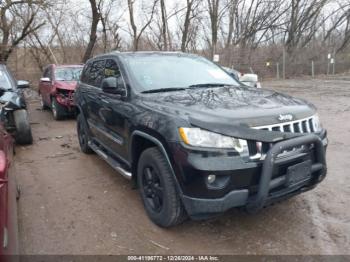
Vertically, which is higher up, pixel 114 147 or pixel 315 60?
pixel 315 60

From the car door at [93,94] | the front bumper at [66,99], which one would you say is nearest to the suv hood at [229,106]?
the car door at [93,94]

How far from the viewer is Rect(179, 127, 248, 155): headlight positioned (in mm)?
2793

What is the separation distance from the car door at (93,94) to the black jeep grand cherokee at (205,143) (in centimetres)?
66

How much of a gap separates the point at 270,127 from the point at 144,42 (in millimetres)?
24399

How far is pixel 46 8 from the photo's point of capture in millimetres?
15148

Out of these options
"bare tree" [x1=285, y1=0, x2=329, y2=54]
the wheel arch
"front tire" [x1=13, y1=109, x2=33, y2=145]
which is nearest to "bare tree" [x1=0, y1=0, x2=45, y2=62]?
"front tire" [x1=13, y1=109, x2=33, y2=145]

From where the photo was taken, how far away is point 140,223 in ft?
11.8

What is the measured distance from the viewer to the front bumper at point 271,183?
2.78 m

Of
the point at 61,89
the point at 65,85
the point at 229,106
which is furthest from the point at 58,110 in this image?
the point at 229,106

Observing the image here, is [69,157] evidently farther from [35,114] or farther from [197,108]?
[35,114]

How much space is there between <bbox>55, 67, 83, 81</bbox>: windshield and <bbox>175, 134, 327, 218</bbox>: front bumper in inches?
313

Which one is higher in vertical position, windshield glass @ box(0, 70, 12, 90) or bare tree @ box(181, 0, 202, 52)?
bare tree @ box(181, 0, 202, 52)

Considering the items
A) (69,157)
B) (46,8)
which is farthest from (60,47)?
(69,157)

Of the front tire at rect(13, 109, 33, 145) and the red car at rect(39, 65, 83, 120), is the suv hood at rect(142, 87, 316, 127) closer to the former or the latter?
the front tire at rect(13, 109, 33, 145)
